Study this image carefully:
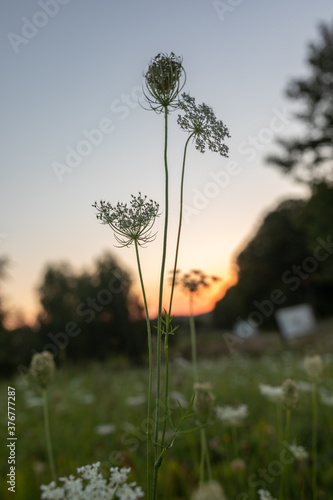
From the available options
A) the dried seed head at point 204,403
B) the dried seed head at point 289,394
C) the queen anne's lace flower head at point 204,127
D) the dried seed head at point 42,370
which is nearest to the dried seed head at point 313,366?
the dried seed head at point 289,394

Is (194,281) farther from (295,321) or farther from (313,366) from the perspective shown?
(295,321)

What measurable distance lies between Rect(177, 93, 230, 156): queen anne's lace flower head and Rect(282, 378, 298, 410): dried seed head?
114 centimetres

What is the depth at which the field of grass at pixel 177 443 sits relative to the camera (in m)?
3.05

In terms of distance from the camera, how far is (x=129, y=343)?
15.1 m

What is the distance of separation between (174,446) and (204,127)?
3.65 metres

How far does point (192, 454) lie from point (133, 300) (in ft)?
38.3

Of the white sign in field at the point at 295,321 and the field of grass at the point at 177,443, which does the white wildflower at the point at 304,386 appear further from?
the white sign in field at the point at 295,321

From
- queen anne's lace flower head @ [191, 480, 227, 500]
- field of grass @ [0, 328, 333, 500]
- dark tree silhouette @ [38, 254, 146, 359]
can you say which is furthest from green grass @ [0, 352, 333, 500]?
dark tree silhouette @ [38, 254, 146, 359]

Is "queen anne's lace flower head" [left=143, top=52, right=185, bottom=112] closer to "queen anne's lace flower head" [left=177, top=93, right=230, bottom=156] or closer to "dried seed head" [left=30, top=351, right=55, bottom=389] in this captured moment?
"queen anne's lace flower head" [left=177, top=93, right=230, bottom=156]

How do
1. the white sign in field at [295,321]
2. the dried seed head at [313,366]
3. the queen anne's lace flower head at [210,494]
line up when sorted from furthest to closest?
the white sign in field at [295,321] → the dried seed head at [313,366] → the queen anne's lace flower head at [210,494]

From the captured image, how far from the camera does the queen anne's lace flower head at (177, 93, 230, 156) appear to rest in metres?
1.19

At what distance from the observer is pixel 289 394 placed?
1.90 metres

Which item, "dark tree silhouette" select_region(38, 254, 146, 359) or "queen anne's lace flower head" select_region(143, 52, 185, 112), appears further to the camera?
"dark tree silhouette" select_region(38, 254, 146, 359)

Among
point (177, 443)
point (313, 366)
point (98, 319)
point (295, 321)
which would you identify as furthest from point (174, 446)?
point (295, 321)
